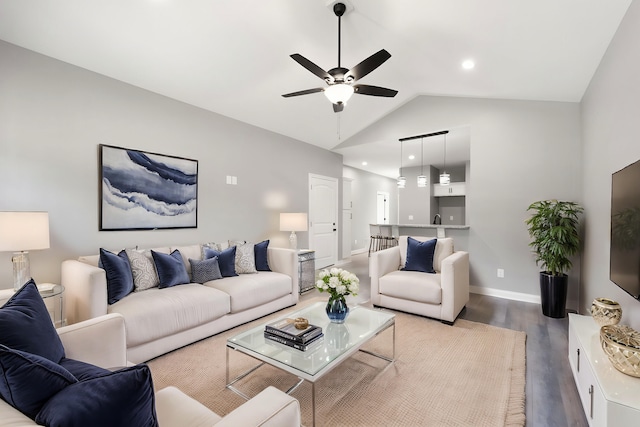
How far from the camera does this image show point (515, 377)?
2.20 meters

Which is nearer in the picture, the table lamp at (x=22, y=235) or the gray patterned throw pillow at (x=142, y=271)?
the table lamp at (x=22, y=235)

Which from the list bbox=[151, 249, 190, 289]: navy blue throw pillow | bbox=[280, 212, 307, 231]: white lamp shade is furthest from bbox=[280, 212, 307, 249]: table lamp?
bbox=[151, 249, 190, 289]: navy blue throw pillow

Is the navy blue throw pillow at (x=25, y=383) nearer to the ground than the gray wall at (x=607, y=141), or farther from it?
nearer to the ground

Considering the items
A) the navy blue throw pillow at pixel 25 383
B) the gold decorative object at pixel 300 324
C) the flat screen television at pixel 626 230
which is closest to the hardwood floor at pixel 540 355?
the flat screen television at pixel 626 230

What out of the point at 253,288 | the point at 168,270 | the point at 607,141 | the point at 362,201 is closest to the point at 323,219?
the point at 362,201

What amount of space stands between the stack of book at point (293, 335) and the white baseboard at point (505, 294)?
3.31 m

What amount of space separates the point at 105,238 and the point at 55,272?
49 cm

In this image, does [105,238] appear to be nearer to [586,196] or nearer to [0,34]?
[0,34]

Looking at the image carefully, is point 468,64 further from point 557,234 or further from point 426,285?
point 426,285

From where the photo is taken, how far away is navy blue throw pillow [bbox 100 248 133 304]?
254 cm

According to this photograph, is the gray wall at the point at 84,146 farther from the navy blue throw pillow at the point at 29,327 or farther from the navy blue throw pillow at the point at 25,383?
the navy blue throw pillow at the point at 25,383

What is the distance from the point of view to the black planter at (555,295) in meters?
3.39

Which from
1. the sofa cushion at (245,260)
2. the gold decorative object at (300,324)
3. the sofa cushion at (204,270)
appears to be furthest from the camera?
the sofa cushion at (245,260)

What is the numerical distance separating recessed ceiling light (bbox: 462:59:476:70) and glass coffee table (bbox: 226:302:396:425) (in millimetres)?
2849
